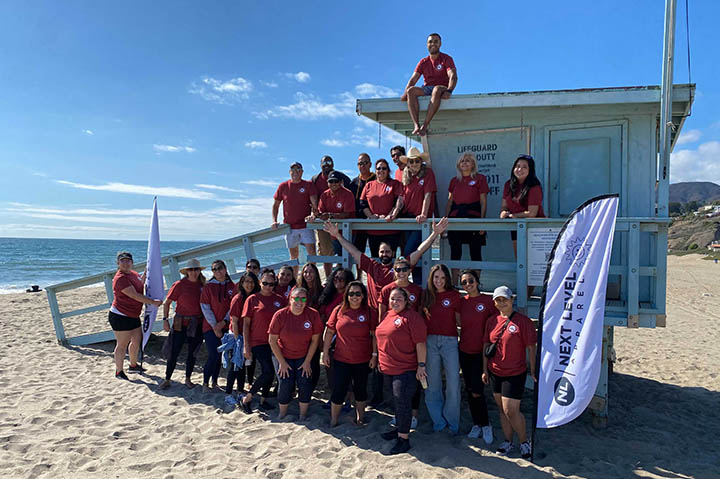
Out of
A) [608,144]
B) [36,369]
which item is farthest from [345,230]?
[36,369]

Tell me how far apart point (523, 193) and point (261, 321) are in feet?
11.7

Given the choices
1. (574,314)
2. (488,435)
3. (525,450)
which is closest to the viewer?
(574,314)

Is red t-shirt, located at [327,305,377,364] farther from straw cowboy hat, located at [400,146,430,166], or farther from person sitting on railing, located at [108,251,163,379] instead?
person sitting on railing, located at [108,251,163,379]

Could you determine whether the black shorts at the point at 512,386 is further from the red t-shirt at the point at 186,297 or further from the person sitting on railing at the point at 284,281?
the red t-shirt at the point at 186,297

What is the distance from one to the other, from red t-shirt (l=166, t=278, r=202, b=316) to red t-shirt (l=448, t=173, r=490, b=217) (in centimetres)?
378

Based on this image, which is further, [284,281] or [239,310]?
[284,281]

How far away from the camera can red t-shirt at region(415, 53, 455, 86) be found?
21.4 feet

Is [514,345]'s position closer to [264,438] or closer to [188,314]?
[264,438]

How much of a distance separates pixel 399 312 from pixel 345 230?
1.69 meters

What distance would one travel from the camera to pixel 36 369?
7.63 meters

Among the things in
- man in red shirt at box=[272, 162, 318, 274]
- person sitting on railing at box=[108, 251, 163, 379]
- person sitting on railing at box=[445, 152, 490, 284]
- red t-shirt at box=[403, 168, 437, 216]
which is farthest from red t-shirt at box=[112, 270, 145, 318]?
person sitting on railing at box=[445, 152, 490, 284]

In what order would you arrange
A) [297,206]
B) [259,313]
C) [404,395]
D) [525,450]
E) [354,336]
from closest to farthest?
[525,450] < [404,395] < [354,336] < [259,313] < [297,206]

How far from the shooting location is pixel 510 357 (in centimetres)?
441

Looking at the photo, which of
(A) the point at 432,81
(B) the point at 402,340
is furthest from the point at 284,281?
(A) the point at 432,81
